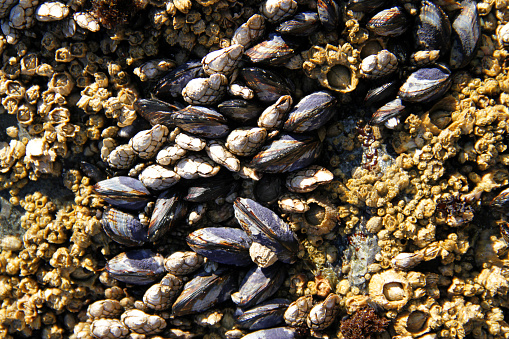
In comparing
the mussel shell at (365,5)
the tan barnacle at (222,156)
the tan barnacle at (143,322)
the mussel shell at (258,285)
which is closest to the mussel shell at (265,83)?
the tan barnacle at (222,156)

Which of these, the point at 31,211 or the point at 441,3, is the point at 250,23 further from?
the point at 31,211

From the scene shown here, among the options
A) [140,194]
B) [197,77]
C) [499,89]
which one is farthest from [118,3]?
[499,89]

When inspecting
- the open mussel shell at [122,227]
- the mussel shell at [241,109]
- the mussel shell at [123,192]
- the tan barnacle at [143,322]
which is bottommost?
the tan barnacle at [143,322]

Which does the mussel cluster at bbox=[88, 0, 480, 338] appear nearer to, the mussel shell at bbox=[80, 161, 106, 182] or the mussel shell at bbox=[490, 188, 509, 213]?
the mussel shell at bbox=[80, 161, 106, 182]

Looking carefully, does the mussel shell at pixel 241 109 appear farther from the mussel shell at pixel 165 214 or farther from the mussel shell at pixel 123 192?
the mussel shell at pixel 123 192

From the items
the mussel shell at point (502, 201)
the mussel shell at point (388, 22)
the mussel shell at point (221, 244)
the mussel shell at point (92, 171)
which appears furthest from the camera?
the mussel shell at point (92, 171)
